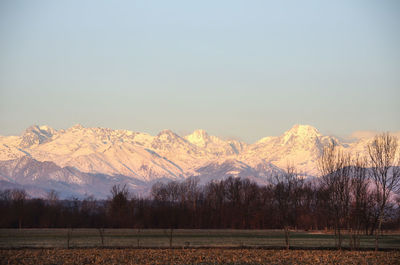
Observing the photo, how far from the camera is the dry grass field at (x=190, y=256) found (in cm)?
4153

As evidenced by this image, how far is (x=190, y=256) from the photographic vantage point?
44.8 meters

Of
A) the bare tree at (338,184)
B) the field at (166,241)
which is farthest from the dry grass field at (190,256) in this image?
the field at (166,241)

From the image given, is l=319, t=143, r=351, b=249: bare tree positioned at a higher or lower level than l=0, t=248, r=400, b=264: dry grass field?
higher

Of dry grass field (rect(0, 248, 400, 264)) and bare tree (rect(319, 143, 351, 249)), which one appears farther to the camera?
bare tree (rect(319, 143, 351, 249))

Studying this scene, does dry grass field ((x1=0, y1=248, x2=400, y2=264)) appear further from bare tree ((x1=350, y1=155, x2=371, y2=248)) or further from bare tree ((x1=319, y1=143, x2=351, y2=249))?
bare tree ((x1=350, y1=155, x2=371, y2=248))

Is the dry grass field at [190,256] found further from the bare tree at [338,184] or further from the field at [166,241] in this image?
the field at [166,241]

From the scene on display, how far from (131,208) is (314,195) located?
153ft

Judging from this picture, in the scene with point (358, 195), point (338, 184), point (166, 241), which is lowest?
point (166, 241)

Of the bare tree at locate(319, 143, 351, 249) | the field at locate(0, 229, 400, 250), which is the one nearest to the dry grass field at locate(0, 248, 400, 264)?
the bare tree at locate(319, 143, 351, 249)

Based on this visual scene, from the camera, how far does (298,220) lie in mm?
123062

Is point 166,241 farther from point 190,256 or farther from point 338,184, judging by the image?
point 338,184

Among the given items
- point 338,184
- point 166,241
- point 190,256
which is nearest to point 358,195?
point 338,184

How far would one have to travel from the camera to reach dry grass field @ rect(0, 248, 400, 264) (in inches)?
1635

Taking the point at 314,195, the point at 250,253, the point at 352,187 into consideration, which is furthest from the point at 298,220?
the point at 250,253
